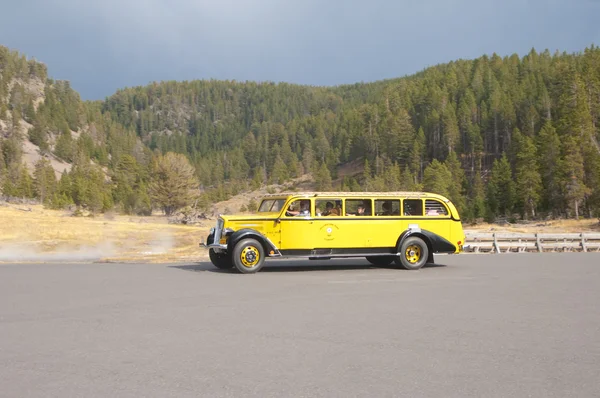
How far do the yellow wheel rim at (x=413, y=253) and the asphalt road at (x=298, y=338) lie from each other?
10.5ft

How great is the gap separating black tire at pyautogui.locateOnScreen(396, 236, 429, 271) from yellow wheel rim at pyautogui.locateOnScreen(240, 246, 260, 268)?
424 centimetres

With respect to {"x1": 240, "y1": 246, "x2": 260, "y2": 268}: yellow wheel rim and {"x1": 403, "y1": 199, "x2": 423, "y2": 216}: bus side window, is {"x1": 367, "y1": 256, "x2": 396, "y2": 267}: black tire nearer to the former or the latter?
{"x1": 403, "y1": 199, "x2": 423, "y2": 216}: bus side window

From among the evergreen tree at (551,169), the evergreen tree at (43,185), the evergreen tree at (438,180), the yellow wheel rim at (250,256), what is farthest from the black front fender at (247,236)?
the evergreen tree at (43,185)

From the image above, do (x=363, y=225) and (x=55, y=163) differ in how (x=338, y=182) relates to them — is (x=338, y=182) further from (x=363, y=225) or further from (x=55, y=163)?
(x=363, y=225)

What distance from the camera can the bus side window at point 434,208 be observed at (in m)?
16.8

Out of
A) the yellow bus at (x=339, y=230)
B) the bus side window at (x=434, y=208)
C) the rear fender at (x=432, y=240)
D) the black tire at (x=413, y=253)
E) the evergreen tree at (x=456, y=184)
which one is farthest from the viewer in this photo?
the evergreen tree at (x=456, y=184)

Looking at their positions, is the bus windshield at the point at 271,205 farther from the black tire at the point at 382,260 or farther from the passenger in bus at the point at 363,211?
the black tire at the point at 382,260

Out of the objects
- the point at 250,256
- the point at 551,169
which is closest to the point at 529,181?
the point at 551,169

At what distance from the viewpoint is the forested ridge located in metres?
78.2

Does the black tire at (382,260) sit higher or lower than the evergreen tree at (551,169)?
lower

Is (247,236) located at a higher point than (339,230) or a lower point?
lower

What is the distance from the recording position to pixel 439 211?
1694cm

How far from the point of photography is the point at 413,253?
1647 cm

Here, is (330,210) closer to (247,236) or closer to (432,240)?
(247,236)
